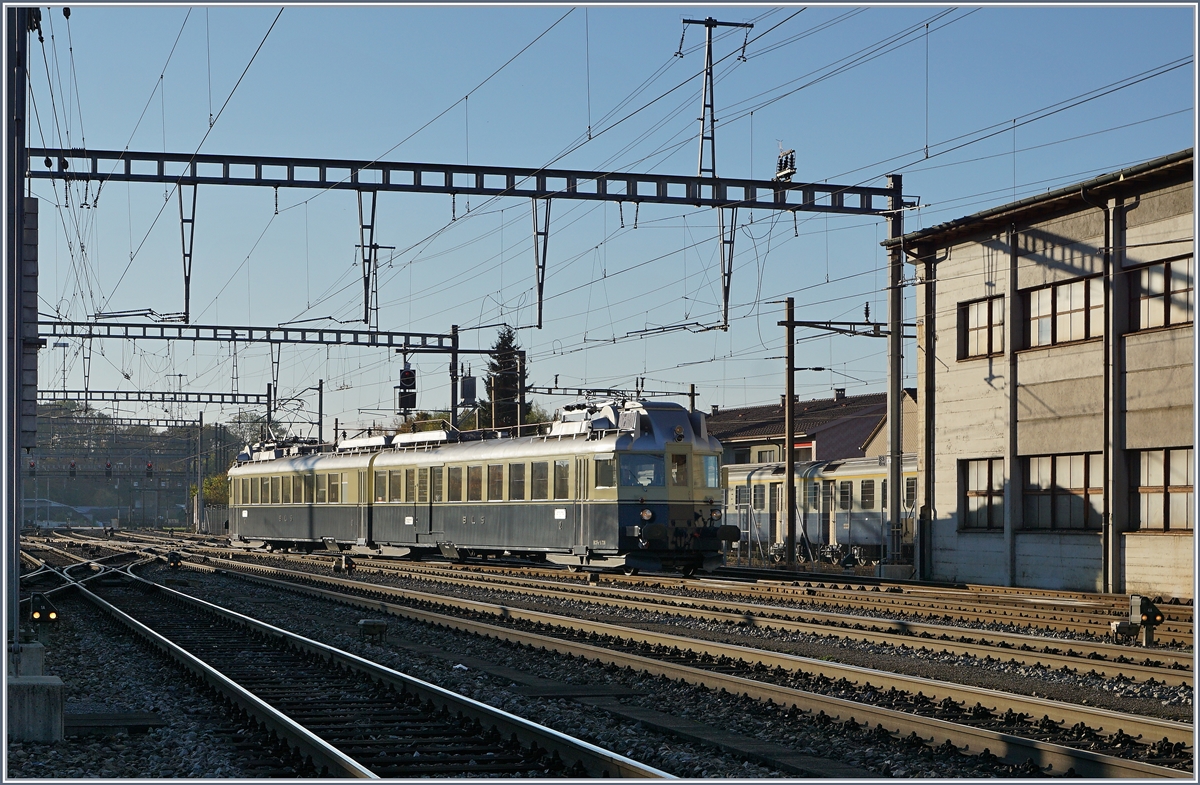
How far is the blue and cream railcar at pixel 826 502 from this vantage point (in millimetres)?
36938

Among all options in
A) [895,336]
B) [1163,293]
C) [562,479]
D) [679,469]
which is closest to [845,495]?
[895,336]

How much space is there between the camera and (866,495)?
38094 millimetres

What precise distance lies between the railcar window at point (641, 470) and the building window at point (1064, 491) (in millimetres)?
6916

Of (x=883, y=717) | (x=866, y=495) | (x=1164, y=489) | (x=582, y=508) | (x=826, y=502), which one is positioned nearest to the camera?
(x=883, y=717)

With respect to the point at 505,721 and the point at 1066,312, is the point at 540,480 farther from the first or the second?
the point at 505,721

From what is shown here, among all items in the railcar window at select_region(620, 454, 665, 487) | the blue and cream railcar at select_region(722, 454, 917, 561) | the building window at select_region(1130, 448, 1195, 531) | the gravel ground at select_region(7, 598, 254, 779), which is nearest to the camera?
the gravel ground at select_region(7, 598, 254, 779)

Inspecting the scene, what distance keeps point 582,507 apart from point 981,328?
8.63 meters

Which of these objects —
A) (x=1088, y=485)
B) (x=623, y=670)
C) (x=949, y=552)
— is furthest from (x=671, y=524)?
(x=623, y=670)

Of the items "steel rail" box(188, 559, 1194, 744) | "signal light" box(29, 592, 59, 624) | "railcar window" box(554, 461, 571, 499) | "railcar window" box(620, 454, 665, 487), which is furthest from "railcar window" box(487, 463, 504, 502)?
"signal light" box(29, 592, 59, 624)

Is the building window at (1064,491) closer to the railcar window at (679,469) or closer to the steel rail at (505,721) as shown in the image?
the railcar window at (679,469)

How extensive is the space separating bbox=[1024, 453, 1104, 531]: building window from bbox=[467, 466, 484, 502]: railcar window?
11.7m

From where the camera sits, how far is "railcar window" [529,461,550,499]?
27.8m

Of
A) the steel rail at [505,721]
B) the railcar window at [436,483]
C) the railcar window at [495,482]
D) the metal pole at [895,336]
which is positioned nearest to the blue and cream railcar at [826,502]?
the metal pole at [895,336]

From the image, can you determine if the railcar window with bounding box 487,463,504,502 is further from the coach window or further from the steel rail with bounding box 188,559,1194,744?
the steel rail with bounding box 188,559,1194,744
